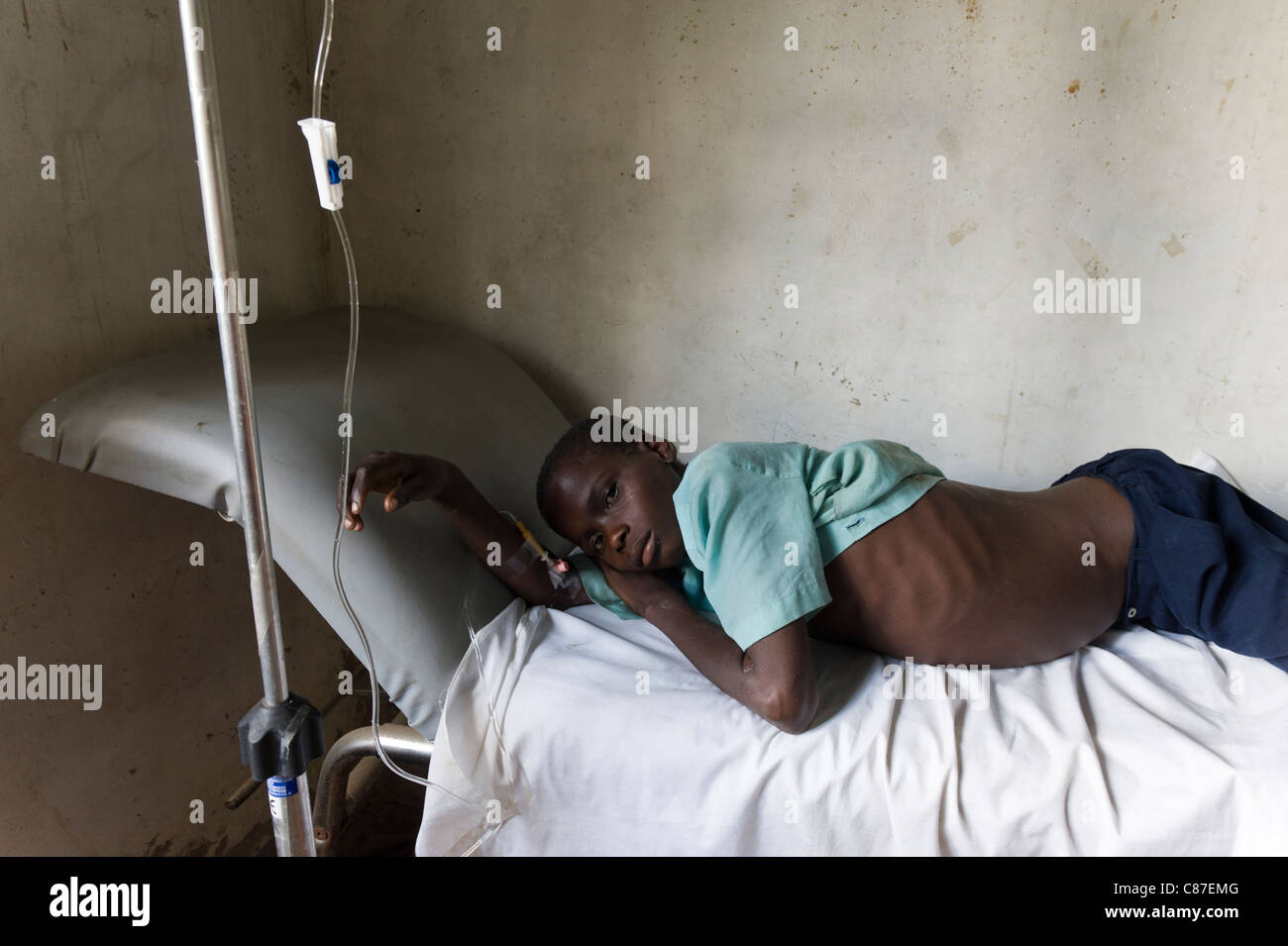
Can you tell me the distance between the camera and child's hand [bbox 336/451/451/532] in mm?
964

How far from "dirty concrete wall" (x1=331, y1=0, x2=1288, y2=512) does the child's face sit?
0.57m

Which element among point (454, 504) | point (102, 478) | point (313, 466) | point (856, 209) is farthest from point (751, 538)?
point (102, 478)

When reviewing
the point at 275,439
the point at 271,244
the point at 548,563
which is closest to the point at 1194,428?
the point at 548,563

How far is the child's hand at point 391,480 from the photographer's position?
96cm

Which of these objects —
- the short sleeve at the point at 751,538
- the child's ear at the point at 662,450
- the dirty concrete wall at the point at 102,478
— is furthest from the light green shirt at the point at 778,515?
the dirty concrete wall at the point at 102,478

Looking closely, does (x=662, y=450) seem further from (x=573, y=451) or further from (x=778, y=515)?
(x=778, y=515)

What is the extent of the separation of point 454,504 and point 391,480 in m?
0.11

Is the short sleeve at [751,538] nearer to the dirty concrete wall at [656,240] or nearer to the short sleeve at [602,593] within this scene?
the short sleeve at [602,593]

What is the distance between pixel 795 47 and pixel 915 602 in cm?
96

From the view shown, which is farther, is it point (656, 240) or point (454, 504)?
point (656, 240)

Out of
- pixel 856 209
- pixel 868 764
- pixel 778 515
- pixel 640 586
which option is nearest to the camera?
pixel 868 764

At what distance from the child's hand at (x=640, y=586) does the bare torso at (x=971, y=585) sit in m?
0.21

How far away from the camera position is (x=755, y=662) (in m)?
0.99
